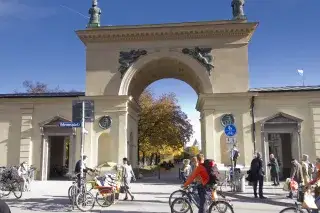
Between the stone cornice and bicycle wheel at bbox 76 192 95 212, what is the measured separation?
1650cm

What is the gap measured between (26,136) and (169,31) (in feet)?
42.8

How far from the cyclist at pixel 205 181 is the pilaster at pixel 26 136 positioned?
66.2 feet

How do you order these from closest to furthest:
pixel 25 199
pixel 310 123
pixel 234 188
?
pixel 25 199 → pixel 234 188 → pixel 310 123

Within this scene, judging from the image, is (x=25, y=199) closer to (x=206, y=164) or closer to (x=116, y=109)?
(x=206, y=164)

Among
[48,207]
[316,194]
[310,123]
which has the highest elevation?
[310,123]

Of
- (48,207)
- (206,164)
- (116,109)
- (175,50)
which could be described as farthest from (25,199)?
(175,50)

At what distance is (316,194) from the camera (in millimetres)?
9047

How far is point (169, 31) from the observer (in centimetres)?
2734

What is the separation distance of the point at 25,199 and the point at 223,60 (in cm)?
1673

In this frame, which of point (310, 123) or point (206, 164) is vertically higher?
point (310, 123)

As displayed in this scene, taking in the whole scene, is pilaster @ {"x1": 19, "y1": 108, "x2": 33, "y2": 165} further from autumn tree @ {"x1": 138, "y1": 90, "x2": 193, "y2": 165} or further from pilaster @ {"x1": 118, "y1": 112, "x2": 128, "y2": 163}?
autumn tree @ {"x1": 138, "y1": 90, "x2": 193, "y2": 165}

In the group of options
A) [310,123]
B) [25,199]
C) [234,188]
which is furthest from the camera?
[310,123]

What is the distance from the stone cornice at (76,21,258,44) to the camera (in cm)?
2684

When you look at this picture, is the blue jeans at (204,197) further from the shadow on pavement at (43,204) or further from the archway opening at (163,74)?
the archway opening at (163,74)
